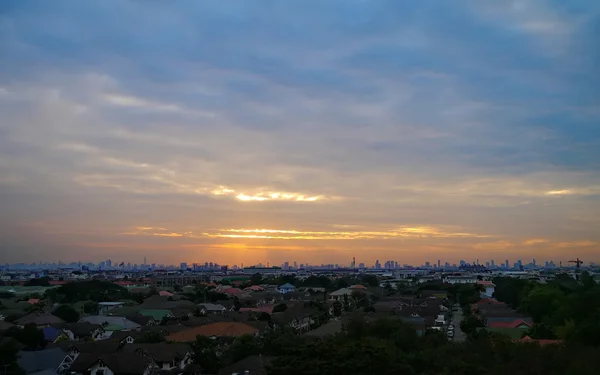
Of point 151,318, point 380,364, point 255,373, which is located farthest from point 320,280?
point 380,364

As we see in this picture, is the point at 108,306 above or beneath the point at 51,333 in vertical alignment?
beneath

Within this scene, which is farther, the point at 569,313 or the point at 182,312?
the point at 182,312

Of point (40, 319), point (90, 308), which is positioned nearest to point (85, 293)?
point (90, 308)

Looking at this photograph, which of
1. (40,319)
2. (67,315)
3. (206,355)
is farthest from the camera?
(67,315)

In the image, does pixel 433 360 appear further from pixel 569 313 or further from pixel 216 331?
pixel 216 331

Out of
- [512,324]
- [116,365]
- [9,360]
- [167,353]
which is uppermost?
[512,324]

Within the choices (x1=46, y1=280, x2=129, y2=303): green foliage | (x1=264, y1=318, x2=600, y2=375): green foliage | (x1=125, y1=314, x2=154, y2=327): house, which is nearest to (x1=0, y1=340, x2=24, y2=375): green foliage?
(x1=264, y1=318, x2=600, y2=375): green foliage

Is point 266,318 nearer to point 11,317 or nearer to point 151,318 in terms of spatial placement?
point 151,318

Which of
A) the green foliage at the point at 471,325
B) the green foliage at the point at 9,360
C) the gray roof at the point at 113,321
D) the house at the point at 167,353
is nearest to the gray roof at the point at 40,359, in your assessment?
the green foliage at the point at 9,360
